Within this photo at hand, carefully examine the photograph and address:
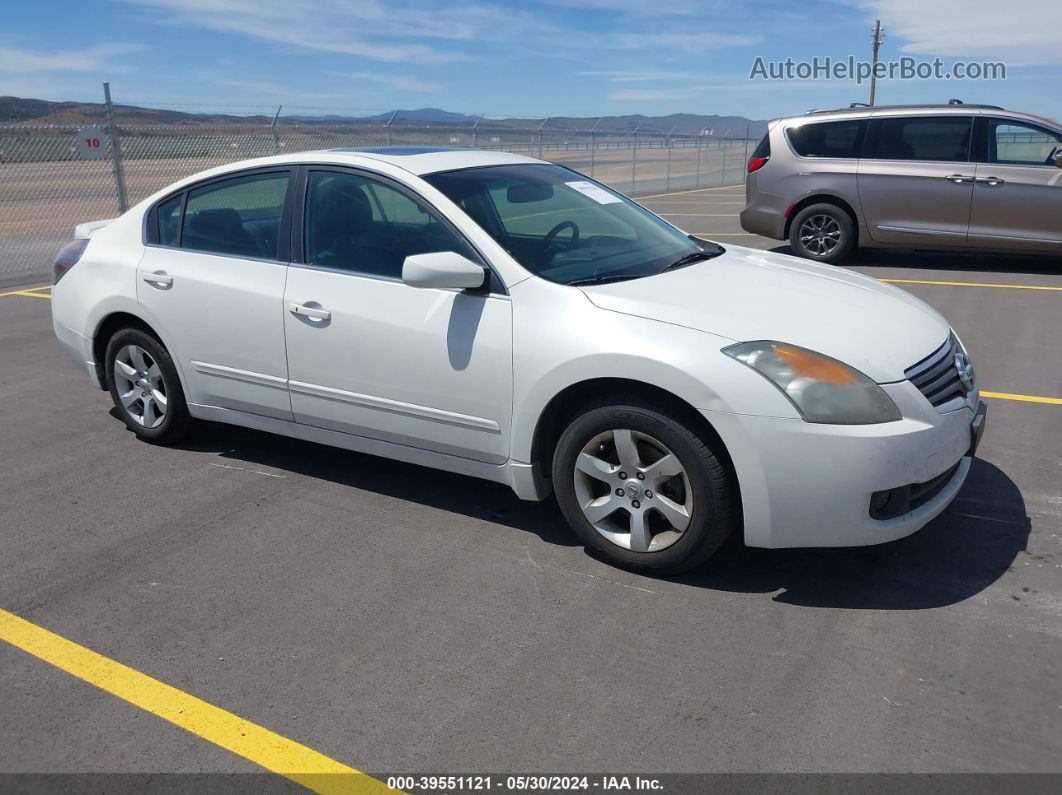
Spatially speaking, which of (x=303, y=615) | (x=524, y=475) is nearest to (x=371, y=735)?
(x=303, y=615)

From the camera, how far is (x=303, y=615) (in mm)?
3414

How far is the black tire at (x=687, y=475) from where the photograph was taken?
3.38 metres

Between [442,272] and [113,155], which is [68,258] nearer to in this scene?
[442,272]

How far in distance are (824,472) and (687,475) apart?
1.54 feet

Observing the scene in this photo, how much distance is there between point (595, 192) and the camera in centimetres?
483

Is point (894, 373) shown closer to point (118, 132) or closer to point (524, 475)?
point (524, 475)

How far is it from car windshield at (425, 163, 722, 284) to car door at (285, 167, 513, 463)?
0.22m

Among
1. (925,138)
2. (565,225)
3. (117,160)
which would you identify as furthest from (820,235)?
(117,160)

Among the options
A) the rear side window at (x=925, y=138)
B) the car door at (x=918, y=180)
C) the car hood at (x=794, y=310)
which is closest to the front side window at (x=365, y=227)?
the car hood at (x=794, y=310)

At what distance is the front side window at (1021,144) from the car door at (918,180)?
249mm

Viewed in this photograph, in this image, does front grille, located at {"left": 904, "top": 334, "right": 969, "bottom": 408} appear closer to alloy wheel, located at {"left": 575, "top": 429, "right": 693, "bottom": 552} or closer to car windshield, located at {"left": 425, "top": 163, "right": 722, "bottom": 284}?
alloy wheel, located at {"left": 575, "top": 429, "right": 693, "bottom": 552}

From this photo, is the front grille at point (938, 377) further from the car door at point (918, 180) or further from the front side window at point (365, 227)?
the car door at point (918, 180)

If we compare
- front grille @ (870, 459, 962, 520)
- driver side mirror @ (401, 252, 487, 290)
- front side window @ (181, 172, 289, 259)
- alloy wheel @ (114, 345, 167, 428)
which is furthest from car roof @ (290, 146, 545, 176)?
front grille @ (870, 459, 962, 520)

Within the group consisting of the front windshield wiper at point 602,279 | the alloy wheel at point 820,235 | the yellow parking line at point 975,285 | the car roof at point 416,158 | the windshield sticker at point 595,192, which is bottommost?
the yellow parking line at point 975,285
